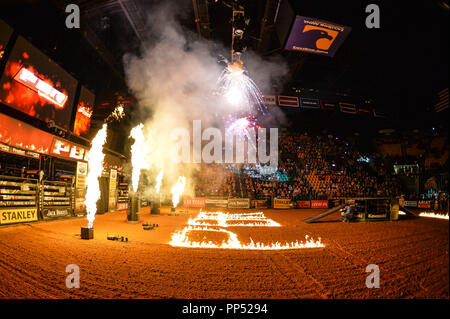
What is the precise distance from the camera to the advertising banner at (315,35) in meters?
8.59

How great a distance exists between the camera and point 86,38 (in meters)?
11.3

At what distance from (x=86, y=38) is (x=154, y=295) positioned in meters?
13.6

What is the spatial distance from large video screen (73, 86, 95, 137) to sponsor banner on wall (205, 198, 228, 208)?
39.6 ft

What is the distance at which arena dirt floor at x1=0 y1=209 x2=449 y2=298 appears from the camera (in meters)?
3.27

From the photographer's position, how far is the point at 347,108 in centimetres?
2030

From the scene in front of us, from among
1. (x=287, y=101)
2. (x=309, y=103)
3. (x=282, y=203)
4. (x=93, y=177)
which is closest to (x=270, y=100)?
(x=287, y=101)

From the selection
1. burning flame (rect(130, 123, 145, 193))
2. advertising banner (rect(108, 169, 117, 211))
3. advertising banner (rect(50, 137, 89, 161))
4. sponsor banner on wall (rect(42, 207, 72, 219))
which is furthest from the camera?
advertising banner (rect(108, 169, 117, 211))

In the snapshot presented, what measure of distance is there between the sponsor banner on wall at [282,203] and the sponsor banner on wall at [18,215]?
18282mm

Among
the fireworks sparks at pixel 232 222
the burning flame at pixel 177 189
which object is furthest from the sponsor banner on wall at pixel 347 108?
the burning flame at pixel 177 189

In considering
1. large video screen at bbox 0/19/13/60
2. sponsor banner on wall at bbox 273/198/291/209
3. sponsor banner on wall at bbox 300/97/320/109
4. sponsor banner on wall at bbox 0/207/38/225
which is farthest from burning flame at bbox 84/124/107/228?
sponsor banner on wall at bbox 273/198/291/209

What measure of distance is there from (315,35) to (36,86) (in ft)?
49.9

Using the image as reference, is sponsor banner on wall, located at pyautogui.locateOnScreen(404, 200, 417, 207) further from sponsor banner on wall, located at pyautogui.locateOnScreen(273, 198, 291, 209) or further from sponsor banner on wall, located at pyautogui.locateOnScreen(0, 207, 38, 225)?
sponsor banner on wall, located at pyautogui.locateOnScreen(0, 207, 38, 225)

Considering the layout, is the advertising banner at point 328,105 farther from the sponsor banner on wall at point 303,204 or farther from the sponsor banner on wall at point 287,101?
the sponsor banner on wall at point 303,204
